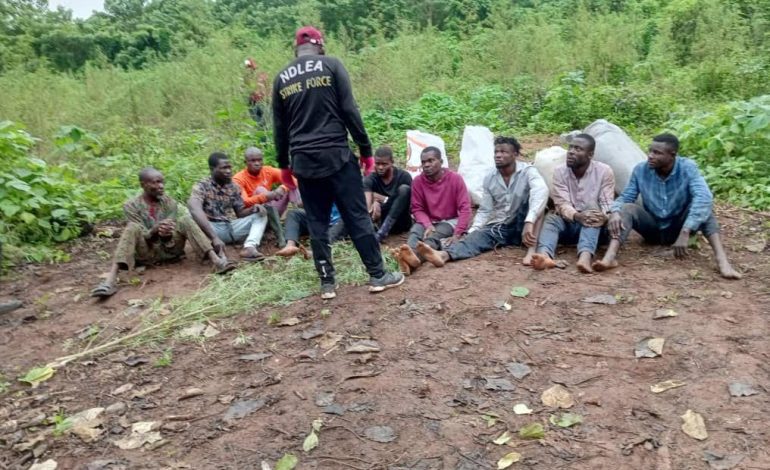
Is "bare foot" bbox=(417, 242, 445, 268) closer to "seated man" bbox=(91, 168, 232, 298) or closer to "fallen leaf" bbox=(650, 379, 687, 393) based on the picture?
"seated man" bbox=(91, 168, 232, 298)

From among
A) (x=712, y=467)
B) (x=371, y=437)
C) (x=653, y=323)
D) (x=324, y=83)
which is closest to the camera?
(x=712, y=467)

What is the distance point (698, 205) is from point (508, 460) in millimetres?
Answer: 2552

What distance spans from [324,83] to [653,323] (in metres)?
2.53

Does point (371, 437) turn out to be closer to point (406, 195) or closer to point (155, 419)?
point (155, 419)

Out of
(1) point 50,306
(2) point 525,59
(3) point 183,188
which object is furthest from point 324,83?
(2) point 525,59

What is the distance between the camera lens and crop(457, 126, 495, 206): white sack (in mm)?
6168

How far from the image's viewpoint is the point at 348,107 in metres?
4.02

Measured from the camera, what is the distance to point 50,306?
491 centimetres

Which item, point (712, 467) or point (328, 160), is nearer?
point (712, 467)

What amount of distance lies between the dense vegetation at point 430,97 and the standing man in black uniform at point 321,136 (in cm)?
303

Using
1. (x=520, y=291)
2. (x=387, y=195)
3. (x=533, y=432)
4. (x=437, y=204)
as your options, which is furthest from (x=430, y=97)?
(x=533, y=432)

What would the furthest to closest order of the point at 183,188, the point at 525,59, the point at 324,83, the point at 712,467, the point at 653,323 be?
1. the point at 525,59
2. the point at 183,188
3. the point at 324,83
4. the point at 653,323
5. the point at 712,467

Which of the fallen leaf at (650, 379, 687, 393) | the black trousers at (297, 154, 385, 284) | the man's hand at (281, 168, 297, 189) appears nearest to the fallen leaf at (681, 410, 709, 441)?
the fallen leaf at (650, 379, 687, 393)

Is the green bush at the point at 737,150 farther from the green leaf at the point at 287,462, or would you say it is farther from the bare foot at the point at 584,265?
the green leaf at the point at 287,462
